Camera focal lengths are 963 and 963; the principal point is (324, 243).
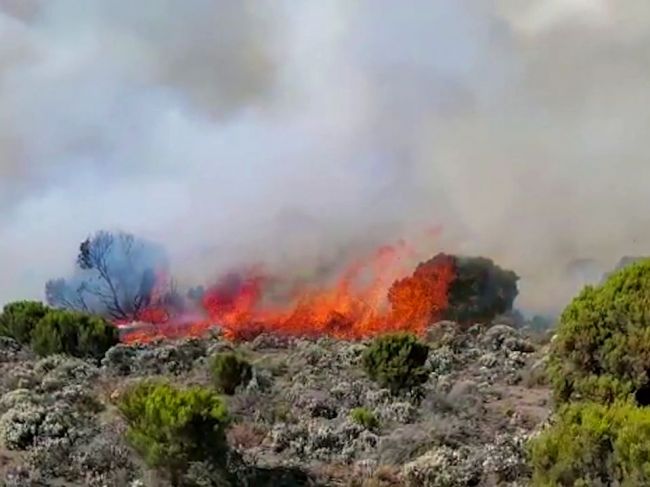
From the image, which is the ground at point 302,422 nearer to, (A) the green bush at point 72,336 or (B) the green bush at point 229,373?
(B) the green bush at point 229,373

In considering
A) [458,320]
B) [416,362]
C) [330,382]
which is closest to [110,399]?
[330,382]

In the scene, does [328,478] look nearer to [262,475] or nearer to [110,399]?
[262,475]

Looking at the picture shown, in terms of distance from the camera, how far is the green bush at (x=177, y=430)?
12.1 metres

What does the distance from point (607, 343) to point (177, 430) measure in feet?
22.1

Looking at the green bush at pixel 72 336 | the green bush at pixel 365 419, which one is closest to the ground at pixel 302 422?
the green bush at pixel 365 419

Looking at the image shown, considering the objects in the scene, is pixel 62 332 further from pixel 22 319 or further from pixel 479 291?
pixel 479 291

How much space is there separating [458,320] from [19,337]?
19493mm

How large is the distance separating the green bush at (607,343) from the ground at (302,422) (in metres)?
1.08

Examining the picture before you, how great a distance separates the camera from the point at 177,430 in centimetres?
1203

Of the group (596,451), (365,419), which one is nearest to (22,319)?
(365,419)

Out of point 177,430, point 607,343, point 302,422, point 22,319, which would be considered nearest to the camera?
point 177,430

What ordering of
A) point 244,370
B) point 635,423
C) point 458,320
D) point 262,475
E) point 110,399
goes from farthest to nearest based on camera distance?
point 458,320
point 244,370
point 110,399
point 262,475
point 635,423

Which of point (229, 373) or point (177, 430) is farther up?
point (229, 373)

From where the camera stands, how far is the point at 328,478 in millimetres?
13008
